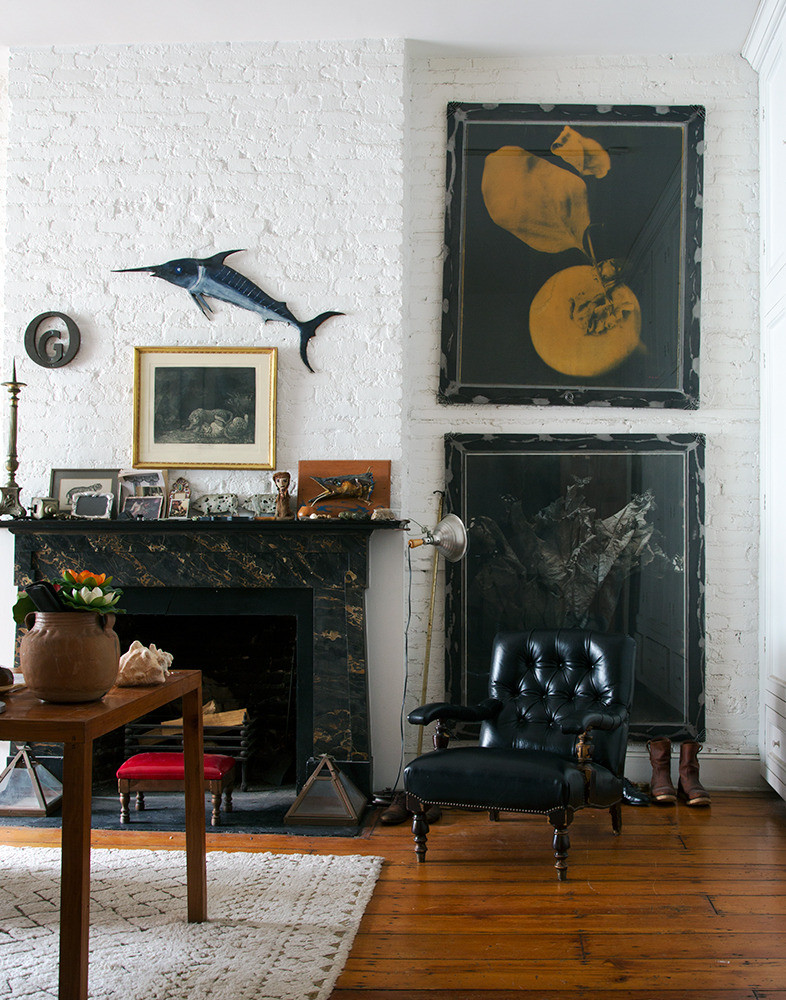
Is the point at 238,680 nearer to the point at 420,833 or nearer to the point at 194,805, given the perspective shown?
the point at 420,833

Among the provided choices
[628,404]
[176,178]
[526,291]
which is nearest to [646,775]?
[628,404]

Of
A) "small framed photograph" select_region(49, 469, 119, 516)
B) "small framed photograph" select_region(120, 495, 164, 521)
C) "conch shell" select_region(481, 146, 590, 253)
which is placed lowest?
"small framed photograph" select_region(120, 495, 164, 521)

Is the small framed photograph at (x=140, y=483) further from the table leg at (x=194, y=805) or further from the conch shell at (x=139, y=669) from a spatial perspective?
the conch shell at (x=139, y=669)

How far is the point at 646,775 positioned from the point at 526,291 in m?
2.75

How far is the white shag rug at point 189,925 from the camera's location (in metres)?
2.51

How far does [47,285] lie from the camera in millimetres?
4719

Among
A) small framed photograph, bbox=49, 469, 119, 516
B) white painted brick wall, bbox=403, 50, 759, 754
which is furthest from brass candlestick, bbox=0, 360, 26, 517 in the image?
white painted brick wall, bbox=403, 50, 759, 754

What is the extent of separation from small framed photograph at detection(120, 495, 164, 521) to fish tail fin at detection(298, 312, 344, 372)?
3.49ft

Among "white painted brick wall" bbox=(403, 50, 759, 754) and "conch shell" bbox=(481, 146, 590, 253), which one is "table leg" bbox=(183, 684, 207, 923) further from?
"conch shell" bbox=(481, 146, 590, 253)

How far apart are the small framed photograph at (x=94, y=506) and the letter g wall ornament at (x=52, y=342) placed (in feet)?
2.49

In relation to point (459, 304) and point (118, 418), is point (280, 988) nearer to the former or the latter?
point (118, 418)

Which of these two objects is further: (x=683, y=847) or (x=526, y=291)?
(x=526, y=291)

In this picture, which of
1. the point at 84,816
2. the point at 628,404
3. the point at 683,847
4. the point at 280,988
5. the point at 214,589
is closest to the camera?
the point at 84,816

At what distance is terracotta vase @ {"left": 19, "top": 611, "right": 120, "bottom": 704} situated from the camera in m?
2.28
